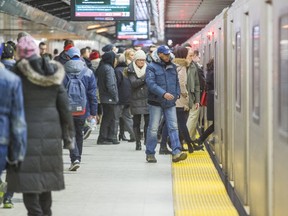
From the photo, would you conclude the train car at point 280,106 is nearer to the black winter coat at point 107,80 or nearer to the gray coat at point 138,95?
the gray coat at point 138,95

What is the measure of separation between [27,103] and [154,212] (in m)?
2.32

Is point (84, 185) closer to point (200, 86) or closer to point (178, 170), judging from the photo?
point (178, 170)

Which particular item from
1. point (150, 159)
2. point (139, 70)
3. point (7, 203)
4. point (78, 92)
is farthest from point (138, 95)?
point (7, 203)

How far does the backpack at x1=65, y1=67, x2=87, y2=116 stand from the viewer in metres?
11.0

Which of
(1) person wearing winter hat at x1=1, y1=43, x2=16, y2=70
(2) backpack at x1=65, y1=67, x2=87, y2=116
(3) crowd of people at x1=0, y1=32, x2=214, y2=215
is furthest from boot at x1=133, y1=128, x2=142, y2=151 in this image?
(1) person wearing winter hat at x1=1, y1=43, x2=16, y2=70

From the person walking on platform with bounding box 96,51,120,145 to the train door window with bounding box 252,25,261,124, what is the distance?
7428mm

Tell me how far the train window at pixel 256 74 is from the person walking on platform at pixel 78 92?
3.74 m

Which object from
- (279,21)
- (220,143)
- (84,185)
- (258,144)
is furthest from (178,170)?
(279,21)

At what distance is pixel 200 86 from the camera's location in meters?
14.6

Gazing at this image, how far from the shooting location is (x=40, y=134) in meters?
6.64

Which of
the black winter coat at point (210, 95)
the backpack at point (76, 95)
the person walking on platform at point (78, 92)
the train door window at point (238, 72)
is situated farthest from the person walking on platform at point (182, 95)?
the train door window at point (238, 72)

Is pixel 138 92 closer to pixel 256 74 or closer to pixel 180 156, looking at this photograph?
pixel 180 156

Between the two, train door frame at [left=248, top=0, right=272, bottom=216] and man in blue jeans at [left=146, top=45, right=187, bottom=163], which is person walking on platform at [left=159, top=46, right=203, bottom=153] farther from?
train door frame at [left=248, top=0, right=272, bottom=216]

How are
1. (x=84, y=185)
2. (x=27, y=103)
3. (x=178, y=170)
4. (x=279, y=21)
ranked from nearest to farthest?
(x=279, y=21) < (x=27, y=103) < (x=84, y=185) < (x=178, y=170)
